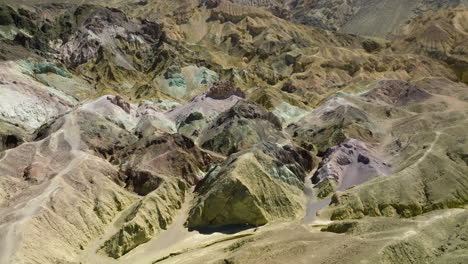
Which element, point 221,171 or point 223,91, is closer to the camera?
point 221,171

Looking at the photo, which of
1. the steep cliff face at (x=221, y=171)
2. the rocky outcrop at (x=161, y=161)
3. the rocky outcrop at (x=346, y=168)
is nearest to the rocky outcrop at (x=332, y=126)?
the steep cliff face at (x=221, y=171)

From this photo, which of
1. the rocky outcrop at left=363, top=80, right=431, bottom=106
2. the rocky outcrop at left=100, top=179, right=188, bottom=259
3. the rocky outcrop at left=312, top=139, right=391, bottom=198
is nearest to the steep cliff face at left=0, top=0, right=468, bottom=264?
the rocky outcrop at left=100, top=179, right=188, bottom=259

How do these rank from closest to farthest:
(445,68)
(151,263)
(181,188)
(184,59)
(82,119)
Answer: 1. (151,263)
2. (181,188)
3. (82,119)
4. (184,59)
5. (445,68)

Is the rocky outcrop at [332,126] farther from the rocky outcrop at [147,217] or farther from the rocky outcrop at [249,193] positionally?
the rocky outcrop at [147,217]

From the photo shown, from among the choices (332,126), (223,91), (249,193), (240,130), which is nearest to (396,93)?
(332,126)

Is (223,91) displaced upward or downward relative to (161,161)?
downward

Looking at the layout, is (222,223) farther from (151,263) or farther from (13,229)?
(13,229)

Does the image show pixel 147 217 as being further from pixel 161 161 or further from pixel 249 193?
pixel 161 161

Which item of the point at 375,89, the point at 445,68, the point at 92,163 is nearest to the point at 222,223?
the point at 92,163
